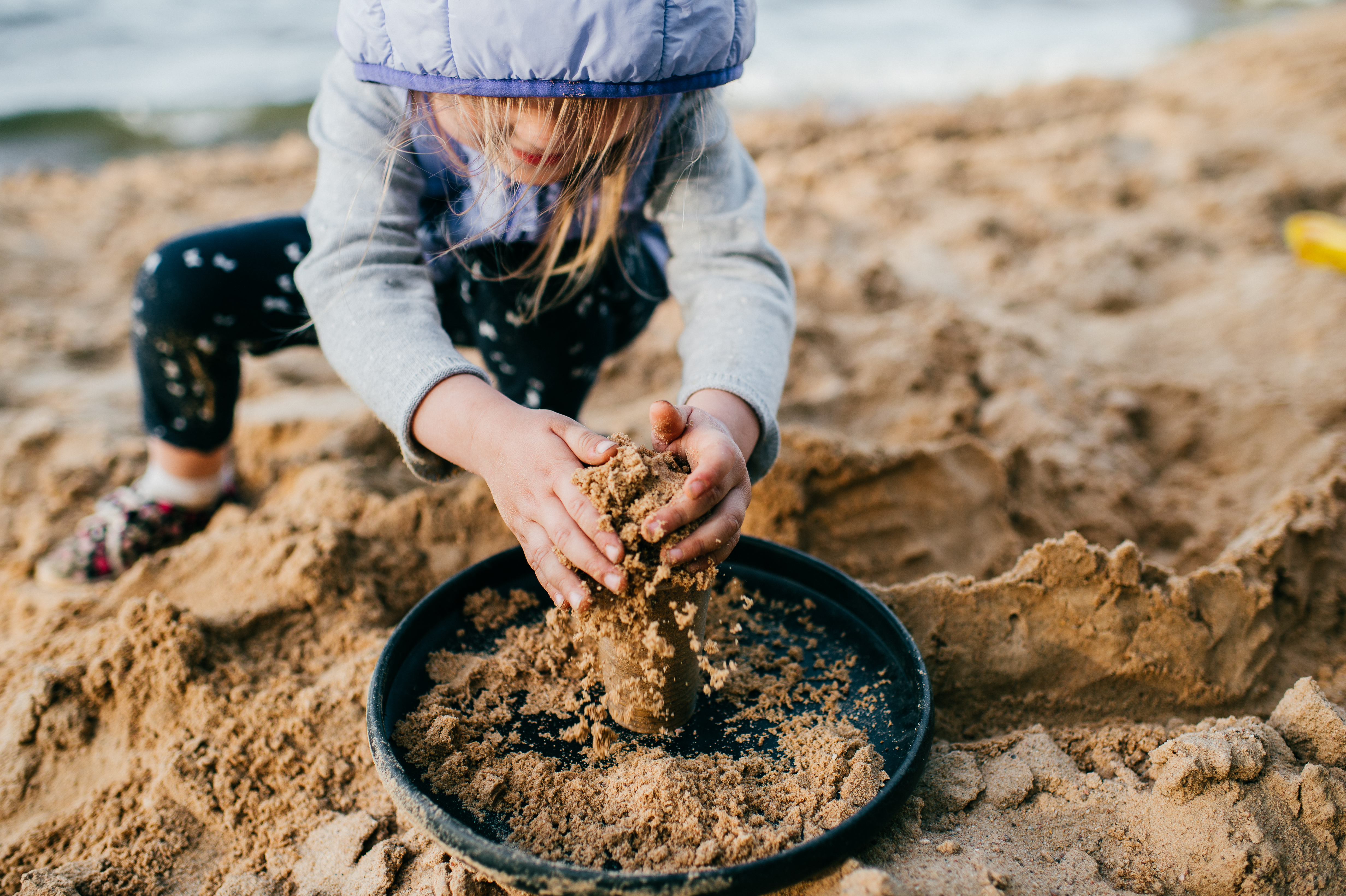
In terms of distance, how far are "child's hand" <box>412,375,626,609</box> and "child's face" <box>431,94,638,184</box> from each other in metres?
0.31

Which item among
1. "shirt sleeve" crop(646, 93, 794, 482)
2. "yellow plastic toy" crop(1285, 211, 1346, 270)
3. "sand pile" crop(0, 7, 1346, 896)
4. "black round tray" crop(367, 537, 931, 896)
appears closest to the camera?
"black round tray" crop(367, 537, 931, 896)

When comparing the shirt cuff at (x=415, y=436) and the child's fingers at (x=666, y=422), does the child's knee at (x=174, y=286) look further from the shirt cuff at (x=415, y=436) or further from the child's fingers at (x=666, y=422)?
the child's fingers at (x=666, y=422)

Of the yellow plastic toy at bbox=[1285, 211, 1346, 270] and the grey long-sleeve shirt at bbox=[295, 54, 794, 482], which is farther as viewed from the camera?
the yellow plastic toy at bbox=[1285, 211, 1346, 270]

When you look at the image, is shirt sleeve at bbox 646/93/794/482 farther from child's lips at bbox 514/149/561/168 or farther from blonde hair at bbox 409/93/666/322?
child's lips at bbox 514/149/561/168

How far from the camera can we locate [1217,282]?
2.62m

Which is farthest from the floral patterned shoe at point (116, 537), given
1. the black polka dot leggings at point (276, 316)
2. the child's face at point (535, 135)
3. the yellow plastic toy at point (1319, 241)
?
the yellow plastic toy at point (1319, 241)

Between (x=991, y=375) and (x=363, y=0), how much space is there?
1.67m

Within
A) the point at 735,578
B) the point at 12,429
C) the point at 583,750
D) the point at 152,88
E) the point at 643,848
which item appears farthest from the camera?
the point at 152,88

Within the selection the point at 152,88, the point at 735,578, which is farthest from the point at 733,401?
the point at 152,88

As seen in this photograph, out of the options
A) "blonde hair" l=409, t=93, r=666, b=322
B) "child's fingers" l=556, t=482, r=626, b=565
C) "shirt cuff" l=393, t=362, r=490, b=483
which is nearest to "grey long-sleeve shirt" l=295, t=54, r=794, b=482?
"shirt cuff" l=393, t=362, r=490, b=483

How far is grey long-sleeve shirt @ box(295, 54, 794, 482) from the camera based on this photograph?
128 cm

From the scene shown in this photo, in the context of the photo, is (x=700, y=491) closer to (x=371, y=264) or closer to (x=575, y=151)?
(x=575, y=151)

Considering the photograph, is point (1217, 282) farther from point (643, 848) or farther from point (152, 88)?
point (152, 88)

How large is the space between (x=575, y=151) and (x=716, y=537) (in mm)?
552
